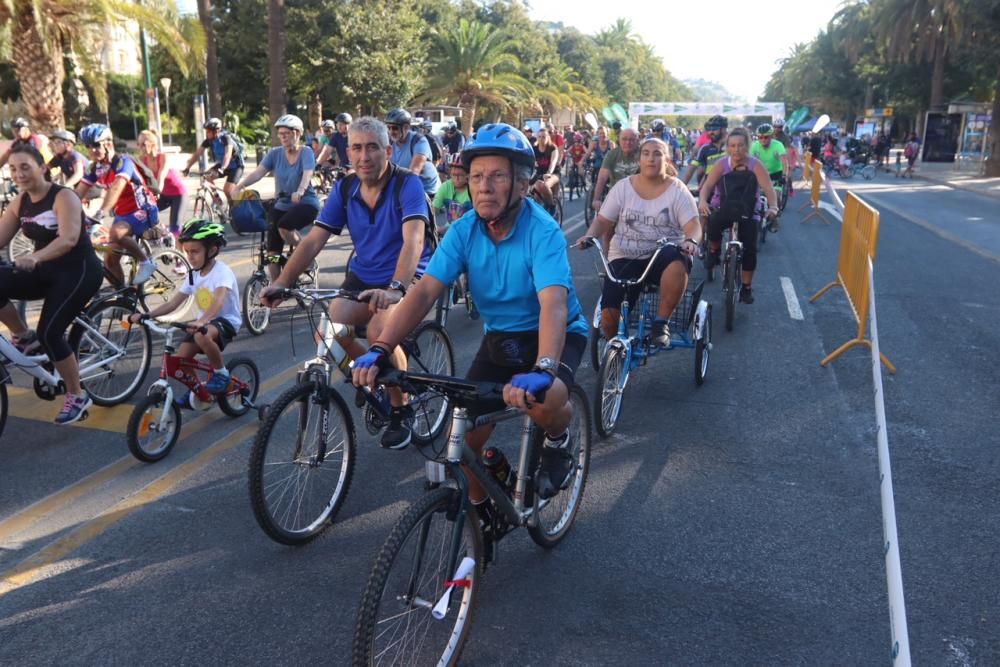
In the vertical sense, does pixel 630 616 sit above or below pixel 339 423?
below

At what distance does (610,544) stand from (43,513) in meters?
2.84

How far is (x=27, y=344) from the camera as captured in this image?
544cm

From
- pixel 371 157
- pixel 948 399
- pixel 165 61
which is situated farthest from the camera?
pixel 165 61

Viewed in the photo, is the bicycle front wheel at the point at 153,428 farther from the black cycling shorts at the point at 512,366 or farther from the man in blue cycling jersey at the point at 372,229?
the black cycling shorts at the point at 512,366

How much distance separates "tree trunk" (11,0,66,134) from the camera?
17.6 m

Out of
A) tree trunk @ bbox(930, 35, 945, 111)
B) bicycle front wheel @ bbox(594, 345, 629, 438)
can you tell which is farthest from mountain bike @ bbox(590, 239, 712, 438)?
tree trunk @ bbox(930, 35, 945, 111)

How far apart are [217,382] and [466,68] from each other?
38.9 m

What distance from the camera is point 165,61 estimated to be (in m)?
33.2

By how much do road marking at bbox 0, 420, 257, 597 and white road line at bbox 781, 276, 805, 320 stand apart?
606cm

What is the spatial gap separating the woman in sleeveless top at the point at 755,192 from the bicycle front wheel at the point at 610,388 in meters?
3.49

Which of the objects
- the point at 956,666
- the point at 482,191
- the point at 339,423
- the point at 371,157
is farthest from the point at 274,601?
the point at 956,666

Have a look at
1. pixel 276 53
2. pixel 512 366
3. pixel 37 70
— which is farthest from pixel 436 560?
pixel 276 53

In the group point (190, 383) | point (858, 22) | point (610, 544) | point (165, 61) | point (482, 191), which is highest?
point (858, 22)

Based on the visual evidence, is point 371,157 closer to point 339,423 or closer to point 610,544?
point 339,423
